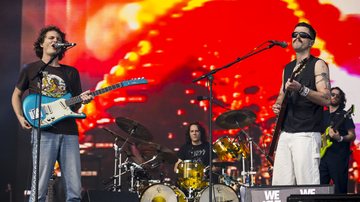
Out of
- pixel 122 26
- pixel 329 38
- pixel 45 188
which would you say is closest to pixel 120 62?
pixel 122 26

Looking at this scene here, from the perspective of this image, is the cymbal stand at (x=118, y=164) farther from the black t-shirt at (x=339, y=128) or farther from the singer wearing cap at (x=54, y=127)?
the black t-shirt at (x=339, y=128)

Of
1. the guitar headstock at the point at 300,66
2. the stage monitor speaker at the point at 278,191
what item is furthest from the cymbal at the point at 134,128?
the stage monitor speaker at the point at 278,191

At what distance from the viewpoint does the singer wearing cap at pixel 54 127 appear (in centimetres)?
553

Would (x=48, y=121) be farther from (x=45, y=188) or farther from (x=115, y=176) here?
(x=115, y=176)

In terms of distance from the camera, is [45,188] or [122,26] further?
[122,26]

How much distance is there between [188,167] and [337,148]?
2.08 metres

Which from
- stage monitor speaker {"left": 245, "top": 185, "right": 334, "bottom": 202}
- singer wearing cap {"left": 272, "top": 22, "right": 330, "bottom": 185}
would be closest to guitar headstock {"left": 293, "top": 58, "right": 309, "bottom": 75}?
singer wearing cap {"left": 272, "top": 22, "right": 330, "bottom": 185}

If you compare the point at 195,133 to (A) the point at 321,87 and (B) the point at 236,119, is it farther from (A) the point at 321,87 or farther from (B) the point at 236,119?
(A) the point at 321,87

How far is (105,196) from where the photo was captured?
20.1 feet

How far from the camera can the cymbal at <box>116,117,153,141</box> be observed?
26.9 ft

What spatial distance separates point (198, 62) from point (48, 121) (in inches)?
148

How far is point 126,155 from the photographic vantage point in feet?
28.0

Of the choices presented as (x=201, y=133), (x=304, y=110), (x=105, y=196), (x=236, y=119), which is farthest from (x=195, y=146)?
(x=304, y=110)

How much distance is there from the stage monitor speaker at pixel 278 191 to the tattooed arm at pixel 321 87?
0.79 metres
